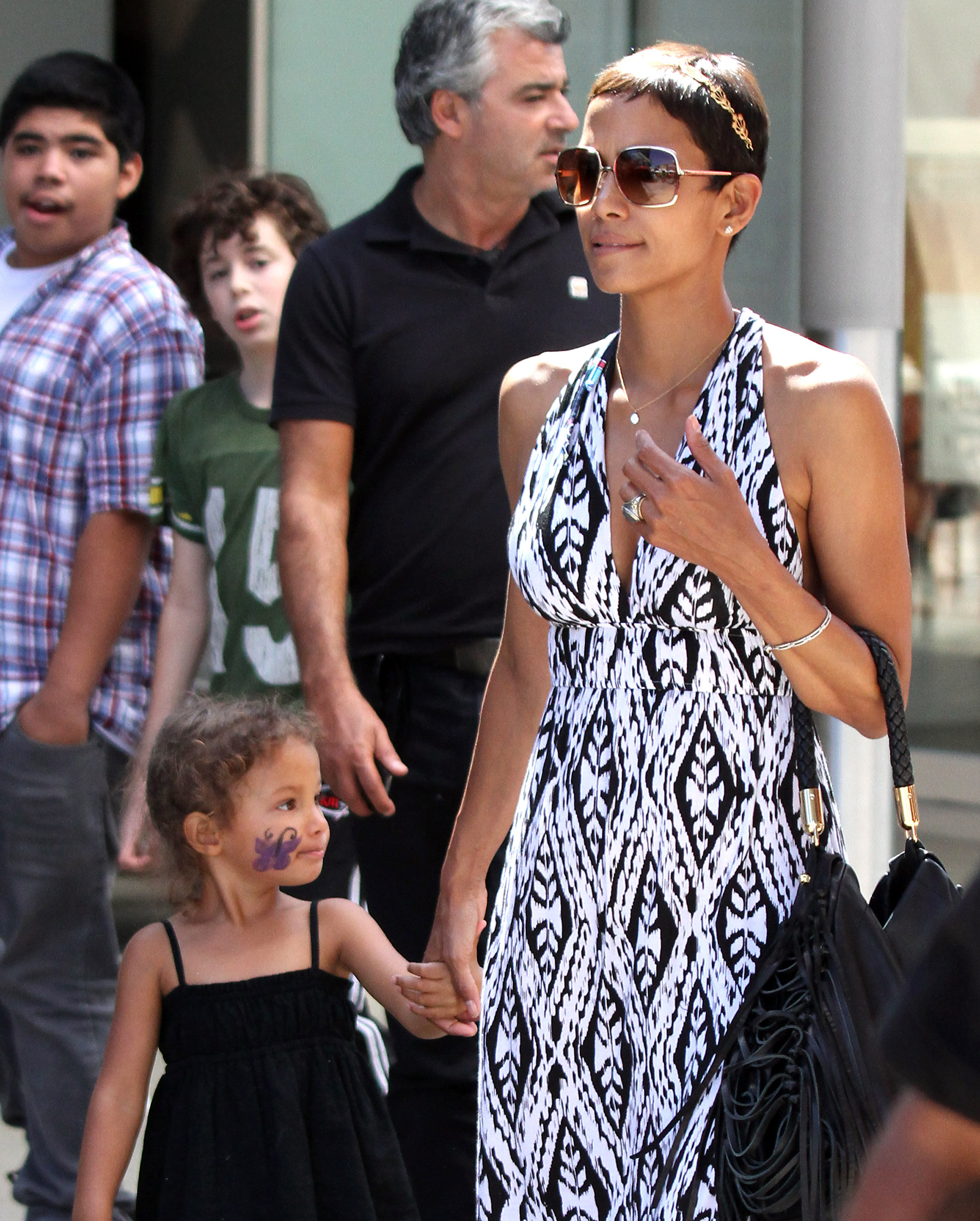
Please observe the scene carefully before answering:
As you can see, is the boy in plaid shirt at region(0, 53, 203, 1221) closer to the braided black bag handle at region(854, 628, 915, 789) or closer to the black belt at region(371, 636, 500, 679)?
the black belt at region(371, 636, 500, 679)

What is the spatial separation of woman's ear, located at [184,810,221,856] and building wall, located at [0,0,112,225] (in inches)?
219

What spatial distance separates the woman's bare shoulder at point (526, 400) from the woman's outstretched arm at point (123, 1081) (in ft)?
2.90

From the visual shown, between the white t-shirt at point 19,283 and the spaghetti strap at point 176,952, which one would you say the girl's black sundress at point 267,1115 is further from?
the white t-shirt at point 19,283

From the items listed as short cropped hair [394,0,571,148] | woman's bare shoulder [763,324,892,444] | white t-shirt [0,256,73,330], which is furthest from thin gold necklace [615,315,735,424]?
white t-shirt [0,256,73,330]

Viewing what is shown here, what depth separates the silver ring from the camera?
79.0 inches

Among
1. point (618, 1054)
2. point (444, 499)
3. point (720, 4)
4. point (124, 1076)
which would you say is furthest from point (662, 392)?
point (720, 4)

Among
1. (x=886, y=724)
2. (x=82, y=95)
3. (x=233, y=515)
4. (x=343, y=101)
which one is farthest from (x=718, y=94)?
(x=343, y=101)

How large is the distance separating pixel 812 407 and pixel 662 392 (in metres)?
0.26

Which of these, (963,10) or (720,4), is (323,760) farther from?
(963,10)

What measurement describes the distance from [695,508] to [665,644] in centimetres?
22

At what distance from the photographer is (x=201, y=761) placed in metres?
2.67

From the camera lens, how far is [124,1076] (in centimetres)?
258

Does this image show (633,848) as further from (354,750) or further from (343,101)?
(343,101)

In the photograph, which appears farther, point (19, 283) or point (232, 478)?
point (19, 283)
